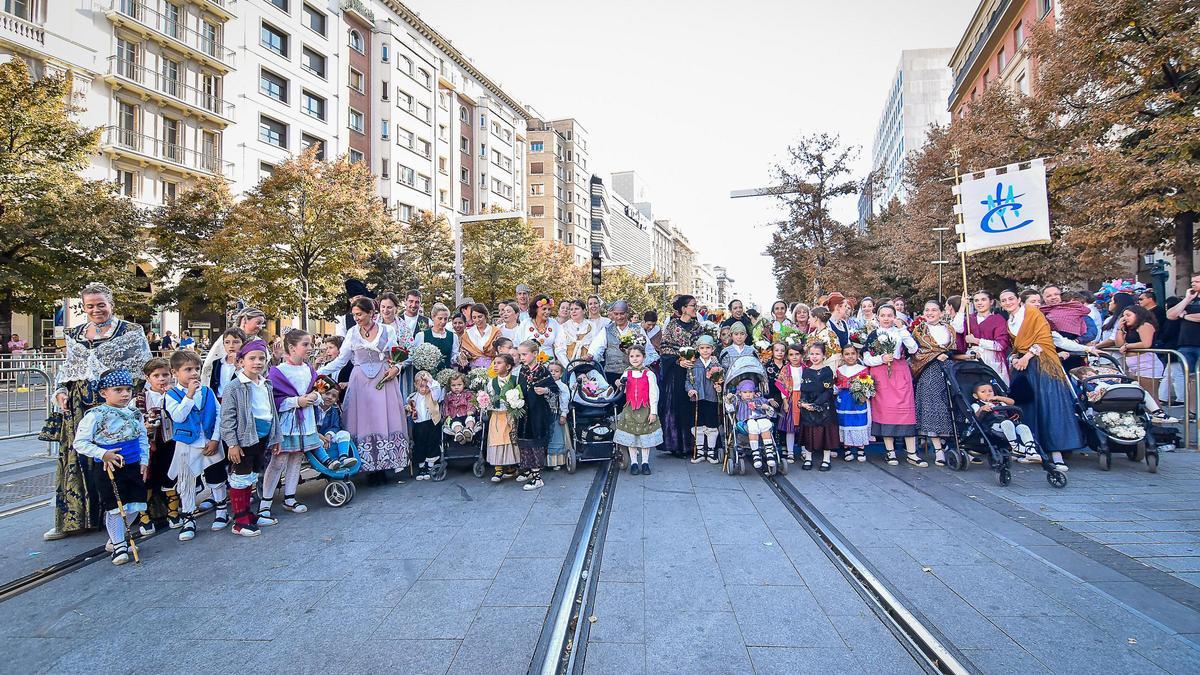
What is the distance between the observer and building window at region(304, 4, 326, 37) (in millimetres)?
35938

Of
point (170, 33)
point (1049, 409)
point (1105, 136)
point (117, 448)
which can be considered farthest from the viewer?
point (170, 33)

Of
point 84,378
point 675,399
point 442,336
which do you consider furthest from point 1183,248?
point 84,378

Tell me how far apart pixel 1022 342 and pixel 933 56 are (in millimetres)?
81412

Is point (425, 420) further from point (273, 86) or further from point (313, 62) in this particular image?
point (313, 62)

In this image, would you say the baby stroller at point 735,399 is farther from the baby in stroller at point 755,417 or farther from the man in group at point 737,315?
the man in group at point 737,315

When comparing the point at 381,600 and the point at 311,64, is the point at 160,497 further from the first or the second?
the point at 311,64

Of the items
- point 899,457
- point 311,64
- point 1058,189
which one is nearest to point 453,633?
point 899,457

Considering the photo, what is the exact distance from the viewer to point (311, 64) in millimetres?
36344

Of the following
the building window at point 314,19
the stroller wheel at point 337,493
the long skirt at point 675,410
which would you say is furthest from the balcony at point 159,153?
the long skirt at point 675,410

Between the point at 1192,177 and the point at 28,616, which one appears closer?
the point at 28,616

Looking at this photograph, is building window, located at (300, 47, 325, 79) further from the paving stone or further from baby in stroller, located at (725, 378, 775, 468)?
the paving stone

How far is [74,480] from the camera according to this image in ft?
17.3

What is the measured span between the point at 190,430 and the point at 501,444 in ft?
10.1

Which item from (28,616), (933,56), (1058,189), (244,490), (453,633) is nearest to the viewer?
(453,633)
